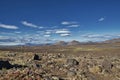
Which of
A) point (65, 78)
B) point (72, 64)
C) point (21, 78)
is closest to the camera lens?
point (21, 78)

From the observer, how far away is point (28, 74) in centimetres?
2719

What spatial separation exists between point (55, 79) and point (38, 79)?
9.69 ft

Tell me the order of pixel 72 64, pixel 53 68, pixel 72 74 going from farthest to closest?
1. pixel 72 64
2. pixel 53 68
3. pixel 72 74

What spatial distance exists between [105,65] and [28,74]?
16.6m

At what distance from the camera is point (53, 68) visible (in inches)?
1554

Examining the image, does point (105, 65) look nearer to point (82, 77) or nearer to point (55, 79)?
point (82, 77)

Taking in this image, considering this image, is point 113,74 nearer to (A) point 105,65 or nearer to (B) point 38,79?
(A) point 105,65

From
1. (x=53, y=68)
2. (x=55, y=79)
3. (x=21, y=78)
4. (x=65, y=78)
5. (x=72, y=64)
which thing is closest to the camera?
(x=21, y=78)

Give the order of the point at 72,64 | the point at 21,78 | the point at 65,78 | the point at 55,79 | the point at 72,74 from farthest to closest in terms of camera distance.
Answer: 1. the point at 72,64
2. the point at 72,74
3. the point at 65,78
4. the point at 55,79
5. the point at 21,78

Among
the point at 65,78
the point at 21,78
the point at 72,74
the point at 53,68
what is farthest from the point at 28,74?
the point at 53,68

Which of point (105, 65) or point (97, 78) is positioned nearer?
point (97, 78)

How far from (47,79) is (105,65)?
52.4ft

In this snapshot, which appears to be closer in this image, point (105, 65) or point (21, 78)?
point (21, 78)

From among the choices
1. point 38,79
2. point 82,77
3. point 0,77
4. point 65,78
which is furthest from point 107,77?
point 0,77
